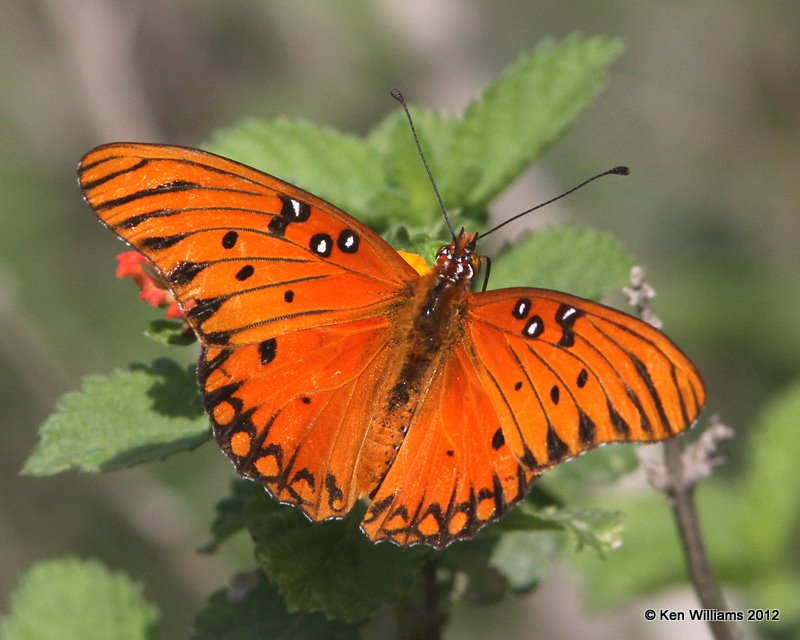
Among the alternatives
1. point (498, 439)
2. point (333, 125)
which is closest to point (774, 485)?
point (498, 439)

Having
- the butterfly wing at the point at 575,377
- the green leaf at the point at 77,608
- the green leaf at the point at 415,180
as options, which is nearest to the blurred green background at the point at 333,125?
the green leaf at the point at 77,608

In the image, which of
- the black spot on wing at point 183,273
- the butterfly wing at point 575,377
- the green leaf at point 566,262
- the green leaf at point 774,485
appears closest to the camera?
the butterfly wing at point 575,377

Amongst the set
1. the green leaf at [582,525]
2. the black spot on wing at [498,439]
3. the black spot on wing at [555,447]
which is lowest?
the green leaf at [582,525]

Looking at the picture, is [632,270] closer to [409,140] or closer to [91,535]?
[409,140]

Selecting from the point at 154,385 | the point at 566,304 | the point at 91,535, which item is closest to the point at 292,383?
the point at 154,385

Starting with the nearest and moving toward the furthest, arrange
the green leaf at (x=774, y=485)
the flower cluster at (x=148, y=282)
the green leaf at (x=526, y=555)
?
the flower cluster at (x=148, y=282), the green leaf at (x=526, y=555), the green leaf at (x=774, y=485)

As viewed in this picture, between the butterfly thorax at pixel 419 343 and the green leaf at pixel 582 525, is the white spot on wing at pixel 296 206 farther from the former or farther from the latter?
the green leaf at pixel 582 525

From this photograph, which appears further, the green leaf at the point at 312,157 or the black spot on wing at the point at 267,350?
the green leaf at the point at 312,157

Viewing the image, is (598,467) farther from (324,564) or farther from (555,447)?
(324,564)

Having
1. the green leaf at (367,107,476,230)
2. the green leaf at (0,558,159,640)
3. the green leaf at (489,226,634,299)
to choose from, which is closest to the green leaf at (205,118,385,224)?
the green leaf at (367,107,476,230)
